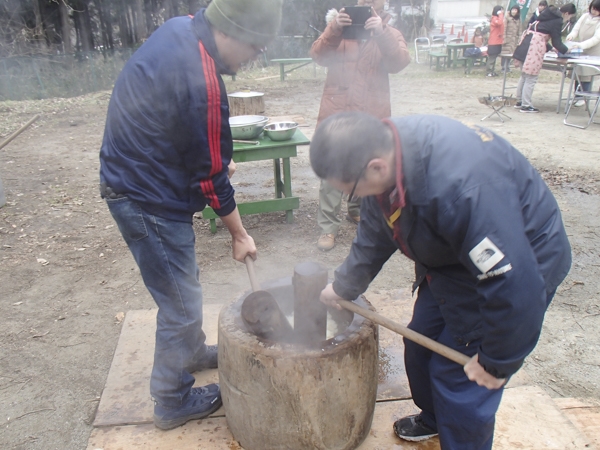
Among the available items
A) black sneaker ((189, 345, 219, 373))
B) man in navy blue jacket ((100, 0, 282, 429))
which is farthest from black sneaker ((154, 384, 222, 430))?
man in navy blue jacket ((100, 0, 282, 429))

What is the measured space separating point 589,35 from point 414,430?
9416mm

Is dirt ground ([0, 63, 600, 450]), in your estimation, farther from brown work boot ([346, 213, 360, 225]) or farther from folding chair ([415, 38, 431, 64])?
folding chair ([415, 38, 431, 64])

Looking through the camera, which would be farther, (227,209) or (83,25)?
(83,25)

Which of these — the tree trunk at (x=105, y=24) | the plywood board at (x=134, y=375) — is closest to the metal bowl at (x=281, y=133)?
the plywood board at (x=134, y=375)

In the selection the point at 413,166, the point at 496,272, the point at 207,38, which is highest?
the point at 207,38

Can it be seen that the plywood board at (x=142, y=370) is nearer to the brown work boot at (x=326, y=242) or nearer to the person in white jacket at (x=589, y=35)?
the brown work boot at (x=326, y=242)

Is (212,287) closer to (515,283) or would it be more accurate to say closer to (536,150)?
(515,283)

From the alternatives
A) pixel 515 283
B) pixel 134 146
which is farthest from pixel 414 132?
pixel 134 146

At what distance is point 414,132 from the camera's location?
1416 mm

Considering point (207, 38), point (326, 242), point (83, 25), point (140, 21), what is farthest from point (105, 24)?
point (207, 38)

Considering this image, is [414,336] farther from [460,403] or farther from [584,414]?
[584,414]

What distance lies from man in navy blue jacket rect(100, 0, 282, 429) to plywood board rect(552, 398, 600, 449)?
1865 mm

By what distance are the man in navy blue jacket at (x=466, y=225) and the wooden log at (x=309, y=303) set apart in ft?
1.33

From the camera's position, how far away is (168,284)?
1954 millimetres
